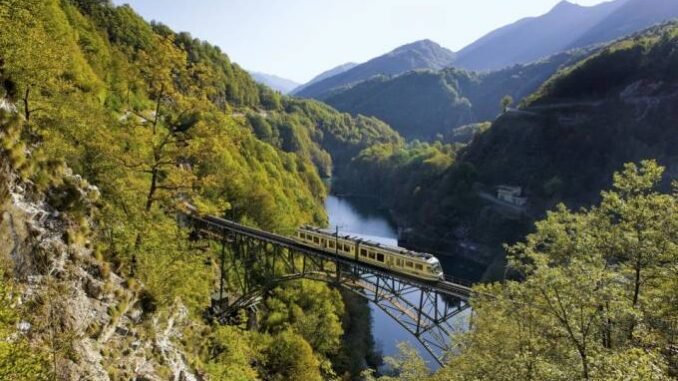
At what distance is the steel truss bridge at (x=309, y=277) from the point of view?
26.2m

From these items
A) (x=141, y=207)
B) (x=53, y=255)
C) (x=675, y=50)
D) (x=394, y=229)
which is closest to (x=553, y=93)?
(x=675, y=50)

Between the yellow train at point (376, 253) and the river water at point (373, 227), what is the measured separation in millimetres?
19563

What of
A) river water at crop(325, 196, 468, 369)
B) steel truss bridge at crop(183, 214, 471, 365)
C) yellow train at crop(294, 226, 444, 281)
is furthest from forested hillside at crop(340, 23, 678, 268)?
yellow train at crop(294, 226, 444, 281)

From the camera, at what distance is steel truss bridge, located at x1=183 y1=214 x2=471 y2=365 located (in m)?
26.2

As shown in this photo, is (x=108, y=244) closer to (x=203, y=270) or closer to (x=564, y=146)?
(x=203, y=270)

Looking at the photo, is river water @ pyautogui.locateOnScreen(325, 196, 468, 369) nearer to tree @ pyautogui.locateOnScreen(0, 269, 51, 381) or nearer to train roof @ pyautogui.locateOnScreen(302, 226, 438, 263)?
train roof @ pyautogui.locateOnScreen(302, 226, 438, 263)

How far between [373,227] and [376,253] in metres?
71.2

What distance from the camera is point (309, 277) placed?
30766mm

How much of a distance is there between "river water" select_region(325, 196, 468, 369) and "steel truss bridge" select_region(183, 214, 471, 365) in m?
15.0

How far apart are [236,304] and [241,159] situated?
26.8 meters

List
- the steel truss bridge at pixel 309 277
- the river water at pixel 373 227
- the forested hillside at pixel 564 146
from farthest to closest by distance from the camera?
the forested hillside at pixel 564 146 → the river water at pixel 373 227 → the steel truss bridge at pixel 309 277

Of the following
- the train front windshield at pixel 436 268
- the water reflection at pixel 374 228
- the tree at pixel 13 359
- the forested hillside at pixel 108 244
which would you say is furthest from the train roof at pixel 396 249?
the tree at pixel 13 359

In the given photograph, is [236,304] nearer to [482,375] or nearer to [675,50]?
[482,375]

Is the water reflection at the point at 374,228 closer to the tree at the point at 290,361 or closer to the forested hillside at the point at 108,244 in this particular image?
the forested hillside at the point at 108,244
